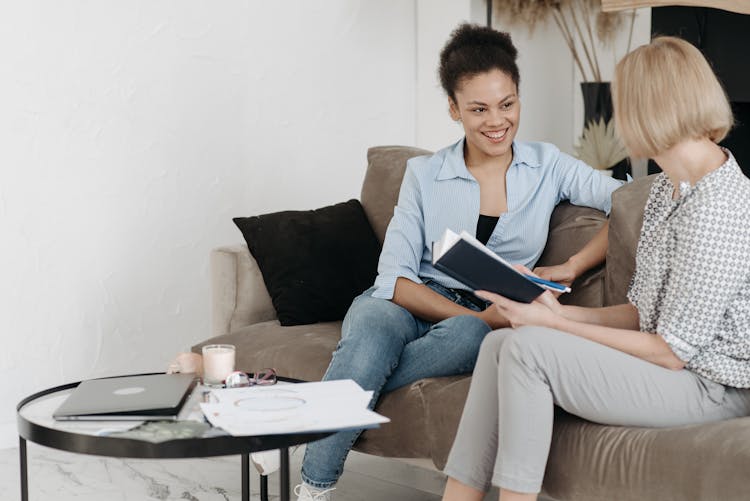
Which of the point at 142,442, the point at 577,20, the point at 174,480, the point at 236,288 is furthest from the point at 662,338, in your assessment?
the point at 577,20

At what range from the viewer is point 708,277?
1661 millimetres

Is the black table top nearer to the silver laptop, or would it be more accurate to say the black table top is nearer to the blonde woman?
the silver laptop

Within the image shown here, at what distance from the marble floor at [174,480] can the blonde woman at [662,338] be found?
28.6 inches

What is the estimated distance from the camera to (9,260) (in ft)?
9.86

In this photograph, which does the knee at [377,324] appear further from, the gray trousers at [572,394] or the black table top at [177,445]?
the black table top at [177,445]

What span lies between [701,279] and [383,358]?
0.72 metres

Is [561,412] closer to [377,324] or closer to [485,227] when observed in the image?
[377,324]

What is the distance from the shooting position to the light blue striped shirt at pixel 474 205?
237cm

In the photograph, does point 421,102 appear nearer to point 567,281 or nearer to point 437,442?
point 567,281

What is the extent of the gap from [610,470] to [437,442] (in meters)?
0.41

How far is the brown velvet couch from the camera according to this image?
5.49 feet

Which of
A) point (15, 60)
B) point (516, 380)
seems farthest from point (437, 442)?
point (15, 60)

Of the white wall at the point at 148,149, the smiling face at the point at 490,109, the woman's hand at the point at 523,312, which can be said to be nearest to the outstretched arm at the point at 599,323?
the woman's hand at the point at 523,312

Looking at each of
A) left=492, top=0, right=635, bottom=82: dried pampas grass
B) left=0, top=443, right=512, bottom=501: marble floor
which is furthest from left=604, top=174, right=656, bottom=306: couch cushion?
left=492, top=0, right=635, bottom=82: dried pampas grass
